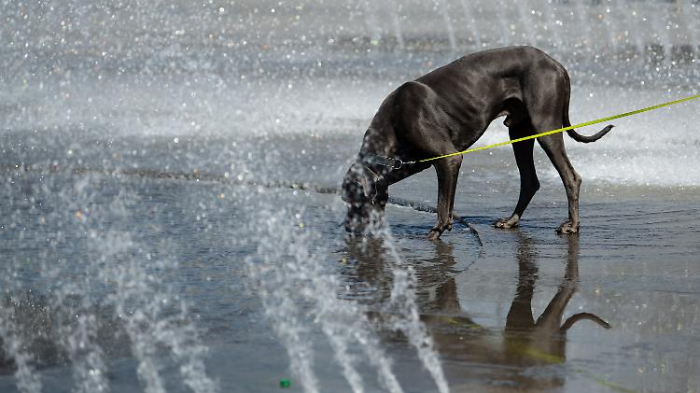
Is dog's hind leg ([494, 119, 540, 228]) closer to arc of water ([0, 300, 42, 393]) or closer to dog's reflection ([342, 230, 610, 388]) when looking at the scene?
dog's reflection ([342, 230, 610, 388])

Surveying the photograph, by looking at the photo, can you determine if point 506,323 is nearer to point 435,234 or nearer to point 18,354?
point 18,354

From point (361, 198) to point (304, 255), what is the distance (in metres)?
0.93

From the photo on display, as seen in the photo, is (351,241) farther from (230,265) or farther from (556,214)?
(556,214)

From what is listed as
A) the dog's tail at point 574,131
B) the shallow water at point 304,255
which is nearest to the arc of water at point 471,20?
the shallow water at point 304,255

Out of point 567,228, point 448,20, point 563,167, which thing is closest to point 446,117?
point 563,167

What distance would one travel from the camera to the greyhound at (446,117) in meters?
8.38

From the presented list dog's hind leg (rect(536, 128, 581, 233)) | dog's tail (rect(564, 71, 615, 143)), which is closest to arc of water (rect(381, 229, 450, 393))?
dog's hind leg (rect(536, 128, 581, 233))

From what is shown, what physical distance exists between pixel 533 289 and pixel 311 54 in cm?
1137

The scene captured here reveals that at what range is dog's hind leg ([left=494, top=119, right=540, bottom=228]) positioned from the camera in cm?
873

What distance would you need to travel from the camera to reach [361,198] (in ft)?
27.4

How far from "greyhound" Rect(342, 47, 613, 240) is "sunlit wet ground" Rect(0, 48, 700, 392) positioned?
297mm

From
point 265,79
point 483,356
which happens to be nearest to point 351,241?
point 483,356

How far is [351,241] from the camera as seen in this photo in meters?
8.10

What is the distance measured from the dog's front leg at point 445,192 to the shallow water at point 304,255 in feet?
0.56
